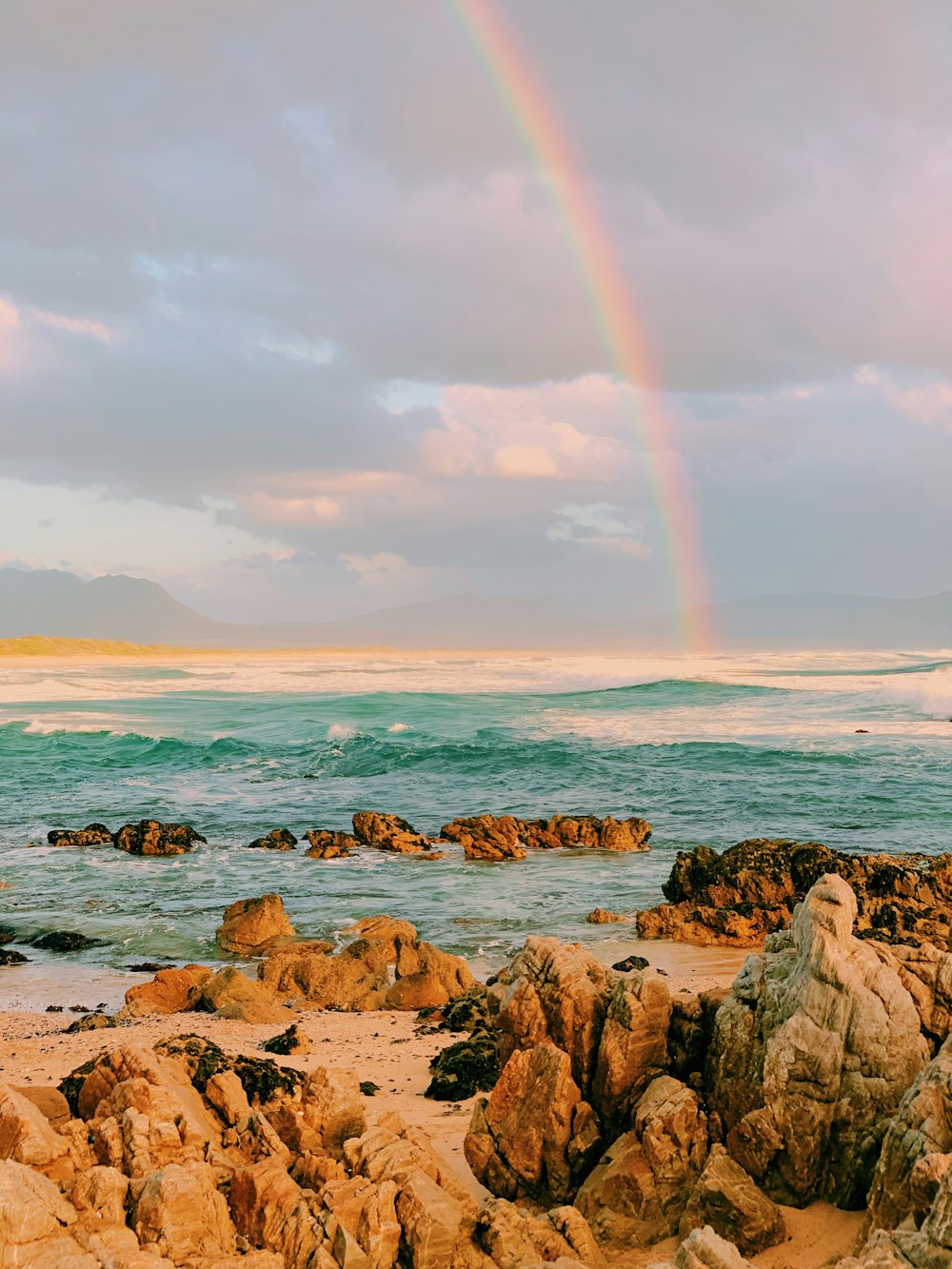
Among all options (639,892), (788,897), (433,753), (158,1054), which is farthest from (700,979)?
(433,753)

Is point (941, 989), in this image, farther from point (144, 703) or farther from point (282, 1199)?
point (144, 703)

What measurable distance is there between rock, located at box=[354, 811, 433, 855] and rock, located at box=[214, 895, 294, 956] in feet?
22.9

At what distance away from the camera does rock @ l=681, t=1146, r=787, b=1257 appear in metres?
6.37

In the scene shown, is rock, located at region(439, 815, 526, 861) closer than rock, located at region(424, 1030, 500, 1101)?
No

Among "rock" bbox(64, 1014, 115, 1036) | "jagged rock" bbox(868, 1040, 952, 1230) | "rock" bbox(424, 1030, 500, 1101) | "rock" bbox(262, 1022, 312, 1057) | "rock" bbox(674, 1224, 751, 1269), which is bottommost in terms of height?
"rock" bbox(64, 1014, 115, 1036)

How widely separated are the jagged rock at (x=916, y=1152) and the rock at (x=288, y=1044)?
6.50 meters

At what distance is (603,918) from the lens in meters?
16.8

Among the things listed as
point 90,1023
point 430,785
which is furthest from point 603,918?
point 430,785

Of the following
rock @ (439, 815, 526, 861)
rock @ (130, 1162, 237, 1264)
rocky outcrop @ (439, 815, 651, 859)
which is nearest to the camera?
rock @ (130, 1162, 237, 1264)

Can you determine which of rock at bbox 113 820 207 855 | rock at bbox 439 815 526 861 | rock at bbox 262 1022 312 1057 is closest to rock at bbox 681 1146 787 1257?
rock at bbox 262 1022 312 1057

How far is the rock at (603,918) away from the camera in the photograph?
16750 mm

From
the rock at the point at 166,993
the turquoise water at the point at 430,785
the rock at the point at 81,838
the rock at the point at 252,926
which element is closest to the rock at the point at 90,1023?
the rock at the point at 166,993

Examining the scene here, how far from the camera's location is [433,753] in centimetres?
4106

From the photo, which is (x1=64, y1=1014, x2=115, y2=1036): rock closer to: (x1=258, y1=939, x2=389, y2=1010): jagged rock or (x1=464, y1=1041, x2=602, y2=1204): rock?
(x1=258, y1=939, x2=389, y2=1010): jagged rock
